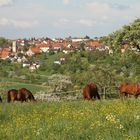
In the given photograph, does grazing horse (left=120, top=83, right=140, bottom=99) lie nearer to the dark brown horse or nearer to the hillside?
the dark brown horse

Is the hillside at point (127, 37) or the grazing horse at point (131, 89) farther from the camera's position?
the hillside at point (127, 37)

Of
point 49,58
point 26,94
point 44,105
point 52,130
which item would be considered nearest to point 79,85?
point 26,94

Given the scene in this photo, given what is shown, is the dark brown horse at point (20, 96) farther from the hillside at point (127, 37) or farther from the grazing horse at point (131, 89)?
the hillside at point (127, 37)

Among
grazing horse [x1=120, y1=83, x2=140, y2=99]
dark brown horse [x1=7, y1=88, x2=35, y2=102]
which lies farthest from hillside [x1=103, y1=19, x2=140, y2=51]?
dark brown horse [x1=7, y1=88, x2=35, y2=102]

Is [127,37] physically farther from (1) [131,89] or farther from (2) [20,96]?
(2) [20,96]

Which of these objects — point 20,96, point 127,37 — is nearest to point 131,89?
point 20,96

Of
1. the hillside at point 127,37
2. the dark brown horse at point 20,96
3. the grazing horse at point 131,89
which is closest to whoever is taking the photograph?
the dark brown horse at point 20,96

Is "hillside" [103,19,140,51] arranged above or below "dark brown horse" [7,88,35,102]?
above

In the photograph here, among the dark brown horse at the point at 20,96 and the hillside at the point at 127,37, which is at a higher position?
the hillside at the point at 127,37

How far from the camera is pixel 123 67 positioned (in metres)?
66.1

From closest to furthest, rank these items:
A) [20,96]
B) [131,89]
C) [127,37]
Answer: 1. [20,96]
2. [131,89]
3. [127,37]

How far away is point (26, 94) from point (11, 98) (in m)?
1.07

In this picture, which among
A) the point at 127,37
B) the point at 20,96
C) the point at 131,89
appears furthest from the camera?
the point at 127,37

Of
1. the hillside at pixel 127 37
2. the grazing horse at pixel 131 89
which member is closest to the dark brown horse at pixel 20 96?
the grazing horse at pixel 131 89
